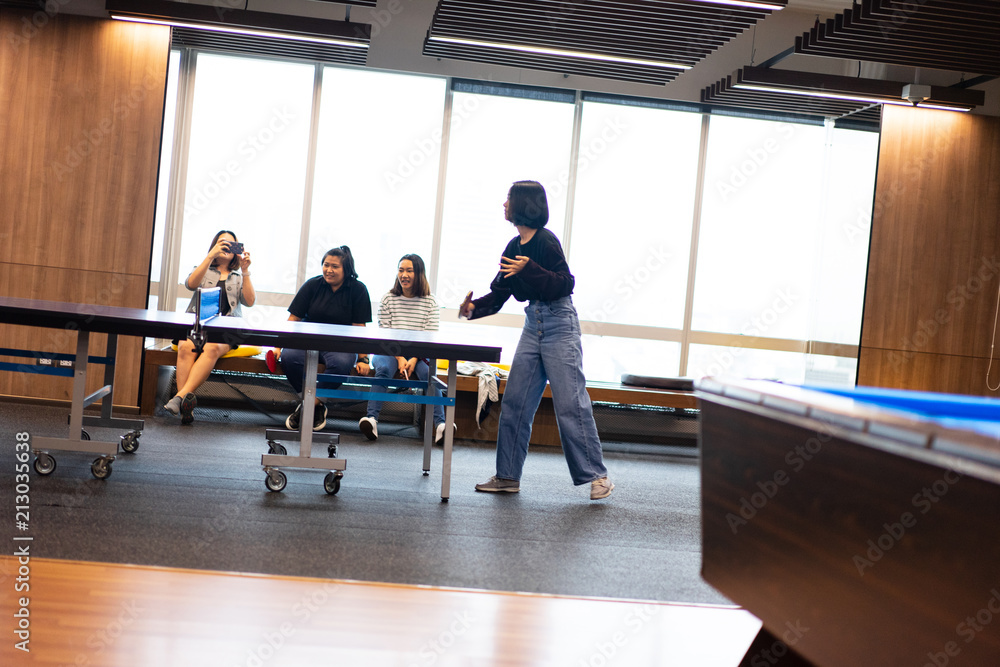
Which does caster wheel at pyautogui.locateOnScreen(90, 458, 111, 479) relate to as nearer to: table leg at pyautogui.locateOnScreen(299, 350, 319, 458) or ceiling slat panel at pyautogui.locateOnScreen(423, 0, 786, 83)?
table leg at pyautogui.locateOnScreen(299, 350, 319, 458)

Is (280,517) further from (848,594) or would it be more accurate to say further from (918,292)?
(918,292)

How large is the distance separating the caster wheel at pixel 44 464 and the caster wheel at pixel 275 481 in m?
0.95

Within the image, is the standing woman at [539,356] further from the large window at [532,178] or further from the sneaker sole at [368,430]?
the large window at [532,178]

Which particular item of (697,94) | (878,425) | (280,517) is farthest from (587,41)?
(878,425)

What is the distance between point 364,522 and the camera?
3.36 metres

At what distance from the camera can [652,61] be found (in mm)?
5781

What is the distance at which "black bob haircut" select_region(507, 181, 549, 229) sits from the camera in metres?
4.09

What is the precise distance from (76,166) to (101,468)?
9.72ft

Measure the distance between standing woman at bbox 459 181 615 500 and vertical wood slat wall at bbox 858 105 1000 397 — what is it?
367 centimetres

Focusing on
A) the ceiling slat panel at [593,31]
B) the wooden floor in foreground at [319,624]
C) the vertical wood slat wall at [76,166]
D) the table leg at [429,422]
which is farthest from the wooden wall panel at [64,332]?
the wooden floor in foreground at [319,624]

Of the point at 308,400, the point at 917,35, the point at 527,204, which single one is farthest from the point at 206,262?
the point at 917,35

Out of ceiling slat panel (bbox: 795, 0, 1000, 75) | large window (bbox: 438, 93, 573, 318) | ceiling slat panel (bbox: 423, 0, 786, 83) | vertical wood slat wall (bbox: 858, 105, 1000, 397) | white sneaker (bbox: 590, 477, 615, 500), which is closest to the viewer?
white sneaker (bbox: 590, 477, 615, 500)

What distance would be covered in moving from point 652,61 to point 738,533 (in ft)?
15.5

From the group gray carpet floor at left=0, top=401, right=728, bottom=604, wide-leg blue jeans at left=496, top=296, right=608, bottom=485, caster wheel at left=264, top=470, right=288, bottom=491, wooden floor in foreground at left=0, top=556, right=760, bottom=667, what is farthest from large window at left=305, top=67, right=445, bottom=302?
wooden floor in foreground at left=0, top=556, right=760, bottom=667
